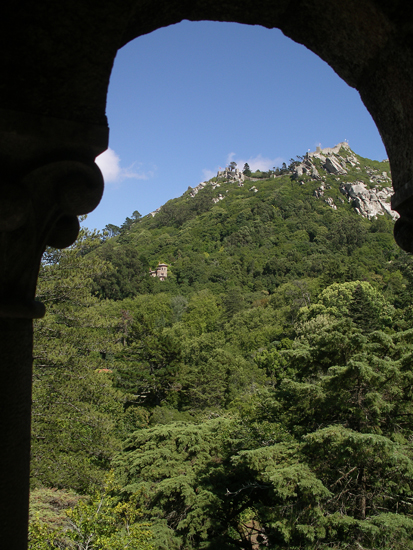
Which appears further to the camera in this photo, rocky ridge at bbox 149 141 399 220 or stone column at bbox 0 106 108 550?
rocky ridge at bbox 149 141 399 220

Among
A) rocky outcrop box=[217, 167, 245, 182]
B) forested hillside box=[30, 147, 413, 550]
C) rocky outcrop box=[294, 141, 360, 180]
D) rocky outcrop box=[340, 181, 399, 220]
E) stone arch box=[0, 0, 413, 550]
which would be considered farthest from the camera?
rocky outcrop box=[217, 167, 245, 182]

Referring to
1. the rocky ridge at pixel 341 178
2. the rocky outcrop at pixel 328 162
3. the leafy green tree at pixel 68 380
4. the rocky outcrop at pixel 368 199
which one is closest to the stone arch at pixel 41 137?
the leafy green tree at pixel 68 380

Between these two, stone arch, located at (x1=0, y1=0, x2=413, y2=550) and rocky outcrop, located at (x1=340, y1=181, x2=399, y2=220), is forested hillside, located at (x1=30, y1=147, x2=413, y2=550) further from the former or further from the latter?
rocky outcrop, located at (x1=340, y1=181, x2=399, y2=220)

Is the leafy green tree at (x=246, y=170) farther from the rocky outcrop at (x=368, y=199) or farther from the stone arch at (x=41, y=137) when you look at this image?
the stone arch at (x=41, y=137)

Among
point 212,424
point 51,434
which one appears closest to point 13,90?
point 51,434

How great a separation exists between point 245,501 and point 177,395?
628 inches

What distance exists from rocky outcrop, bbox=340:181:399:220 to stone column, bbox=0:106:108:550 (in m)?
106

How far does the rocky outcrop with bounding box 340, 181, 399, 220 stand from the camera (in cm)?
10081

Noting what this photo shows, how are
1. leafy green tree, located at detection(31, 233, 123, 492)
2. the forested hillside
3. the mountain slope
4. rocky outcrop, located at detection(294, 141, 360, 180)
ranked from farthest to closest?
rocky outcrop, located at detection(294, 141, 360, 180) < the mountain slope < leafy green tree, located at detection(31, 233, 123, 492) < the forested hillside

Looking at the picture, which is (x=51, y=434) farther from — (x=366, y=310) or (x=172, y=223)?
(x=172, y=223)

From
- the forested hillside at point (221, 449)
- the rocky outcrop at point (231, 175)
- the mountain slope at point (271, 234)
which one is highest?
the rocky outcrop at point (231, 175)

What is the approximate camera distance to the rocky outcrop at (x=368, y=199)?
101 meters

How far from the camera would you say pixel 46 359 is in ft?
37.9

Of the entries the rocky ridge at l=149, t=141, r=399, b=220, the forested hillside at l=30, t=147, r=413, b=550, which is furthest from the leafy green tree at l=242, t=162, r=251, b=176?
the forested hillside at l=30, t=147, r=413, b=550
